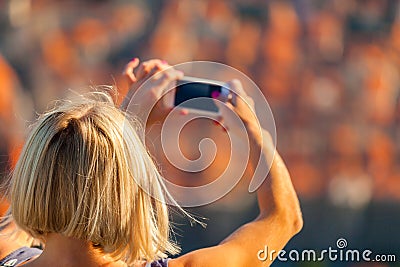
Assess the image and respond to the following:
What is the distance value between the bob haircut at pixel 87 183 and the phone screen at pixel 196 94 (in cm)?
52

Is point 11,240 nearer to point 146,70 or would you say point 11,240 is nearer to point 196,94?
point 146,70

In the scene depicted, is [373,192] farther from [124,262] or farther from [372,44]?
[124,262]

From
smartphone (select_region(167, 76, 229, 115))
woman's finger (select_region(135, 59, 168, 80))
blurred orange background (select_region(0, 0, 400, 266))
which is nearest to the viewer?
woman's finger (select_region(135, 59, 168, 80))

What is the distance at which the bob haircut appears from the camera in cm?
83

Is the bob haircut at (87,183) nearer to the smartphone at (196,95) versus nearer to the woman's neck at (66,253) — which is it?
the woman's neck at (66,253)

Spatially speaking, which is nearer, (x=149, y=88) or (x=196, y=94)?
(x=149, y=88)

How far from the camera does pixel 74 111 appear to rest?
87 cm

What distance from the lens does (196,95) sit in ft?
4.66

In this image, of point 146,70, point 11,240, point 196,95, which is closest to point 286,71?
point 196,95

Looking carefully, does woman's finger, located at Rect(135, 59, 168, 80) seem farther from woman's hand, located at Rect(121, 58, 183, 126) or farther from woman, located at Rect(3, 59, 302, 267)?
woman, located at Rect(3, 59, 302, 267)

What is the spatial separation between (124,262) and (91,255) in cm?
5

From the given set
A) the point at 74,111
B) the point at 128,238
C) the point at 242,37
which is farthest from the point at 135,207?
the point at 242,37

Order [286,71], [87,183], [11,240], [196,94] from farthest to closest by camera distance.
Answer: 1. [286,71]
2. [196,94]
3. [11,240]
4. [87,183]

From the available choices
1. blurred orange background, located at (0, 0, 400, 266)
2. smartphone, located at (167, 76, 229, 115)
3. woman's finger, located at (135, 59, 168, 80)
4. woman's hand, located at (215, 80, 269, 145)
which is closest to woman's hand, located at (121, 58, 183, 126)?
woman's finger, located at (135, 59, 168, 80)
